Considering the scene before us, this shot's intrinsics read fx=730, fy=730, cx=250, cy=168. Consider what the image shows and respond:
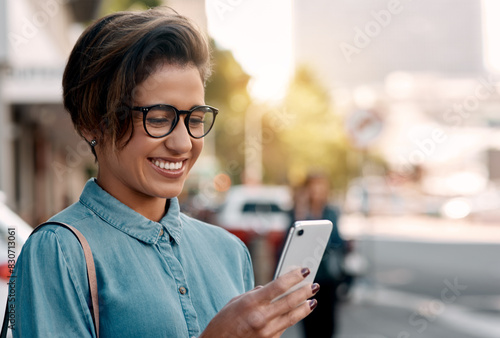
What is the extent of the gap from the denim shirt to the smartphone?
9.1 inches

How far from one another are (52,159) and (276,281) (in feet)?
79.8

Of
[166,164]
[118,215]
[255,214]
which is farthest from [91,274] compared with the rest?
[255,214]

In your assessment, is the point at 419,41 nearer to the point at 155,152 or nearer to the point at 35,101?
the point at 35,101

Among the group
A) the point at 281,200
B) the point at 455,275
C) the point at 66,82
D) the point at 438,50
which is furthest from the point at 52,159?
the point at 438,50

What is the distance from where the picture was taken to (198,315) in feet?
5.29

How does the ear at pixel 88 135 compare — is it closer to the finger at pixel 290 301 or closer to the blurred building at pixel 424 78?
the finger at pixel 290 301

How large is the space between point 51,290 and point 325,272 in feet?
17.6

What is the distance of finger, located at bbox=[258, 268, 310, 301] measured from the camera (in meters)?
1.33

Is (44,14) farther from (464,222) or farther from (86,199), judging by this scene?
(464,222)

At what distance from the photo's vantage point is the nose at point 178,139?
1.61m

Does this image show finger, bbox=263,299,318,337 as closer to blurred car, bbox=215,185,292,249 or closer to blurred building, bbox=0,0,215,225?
blurred building, bbox=0,0,215,225

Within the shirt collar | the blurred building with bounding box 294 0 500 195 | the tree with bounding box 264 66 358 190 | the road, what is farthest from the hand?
the blurred building with bounding box 294 0 500 195

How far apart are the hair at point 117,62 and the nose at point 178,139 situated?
0.31ft

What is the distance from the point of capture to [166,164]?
1621mm
